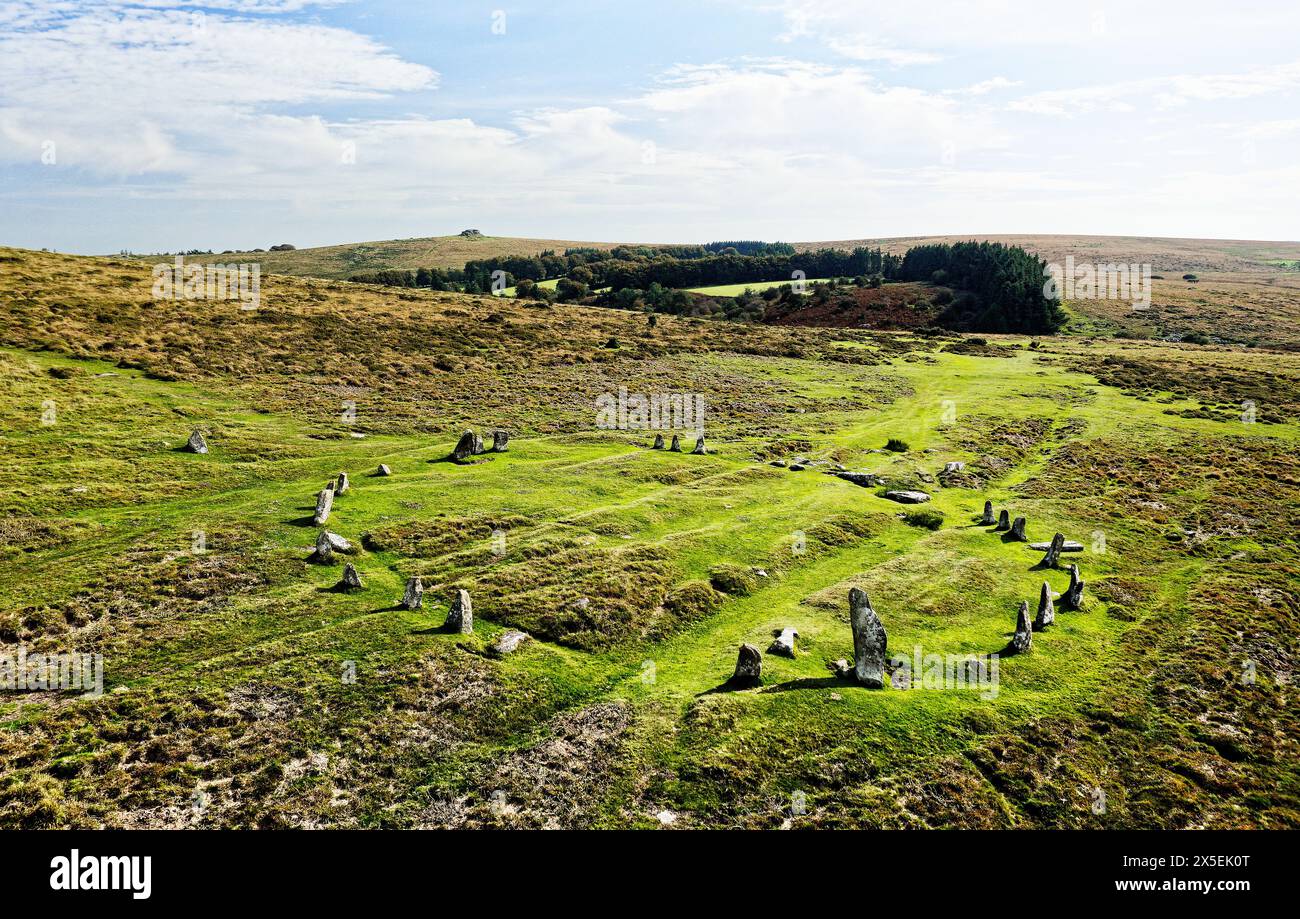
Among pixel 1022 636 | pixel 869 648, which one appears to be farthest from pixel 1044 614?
pixel 869 648

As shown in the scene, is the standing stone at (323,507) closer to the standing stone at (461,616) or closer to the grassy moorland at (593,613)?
the grassy moorland at (593,613)

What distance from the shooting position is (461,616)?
66.0 ft

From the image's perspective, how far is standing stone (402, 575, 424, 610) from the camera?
836 inches

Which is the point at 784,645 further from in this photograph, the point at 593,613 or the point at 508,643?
the point at 508,643

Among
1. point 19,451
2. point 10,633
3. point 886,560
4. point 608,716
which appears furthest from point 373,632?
point 19,451

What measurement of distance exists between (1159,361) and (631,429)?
74.0m

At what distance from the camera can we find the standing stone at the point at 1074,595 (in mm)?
24766

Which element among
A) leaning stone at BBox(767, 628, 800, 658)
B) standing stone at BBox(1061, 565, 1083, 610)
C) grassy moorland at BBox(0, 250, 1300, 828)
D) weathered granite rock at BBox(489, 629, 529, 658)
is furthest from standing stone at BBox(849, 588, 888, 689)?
standing stone at BBox(1061, 565, 1083, 610)

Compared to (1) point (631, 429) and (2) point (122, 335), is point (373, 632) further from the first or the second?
(2) point (122, 335)

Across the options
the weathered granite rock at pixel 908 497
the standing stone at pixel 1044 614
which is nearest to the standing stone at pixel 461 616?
the standing stone at pixel 1044 614

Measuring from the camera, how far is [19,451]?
3197 centimetres

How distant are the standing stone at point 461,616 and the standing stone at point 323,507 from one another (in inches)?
395

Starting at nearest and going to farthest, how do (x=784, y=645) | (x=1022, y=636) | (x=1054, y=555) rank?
(x=784, y=645) < (x=1022, y=636) < (x=1054, y=555)

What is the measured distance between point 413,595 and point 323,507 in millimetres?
8795
